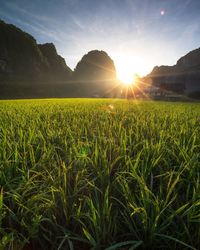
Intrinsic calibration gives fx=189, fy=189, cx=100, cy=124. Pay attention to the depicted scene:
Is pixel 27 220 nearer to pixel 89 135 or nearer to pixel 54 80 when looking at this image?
pixel 89 135

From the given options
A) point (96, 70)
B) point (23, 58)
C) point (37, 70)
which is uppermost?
point (23, 58)

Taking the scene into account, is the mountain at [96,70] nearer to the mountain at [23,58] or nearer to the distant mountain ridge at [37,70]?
the distant mountain ridge at [37,70]

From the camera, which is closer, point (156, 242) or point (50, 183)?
point (156, 242)

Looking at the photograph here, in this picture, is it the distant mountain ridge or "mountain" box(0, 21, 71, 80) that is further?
"mountain" box(0, 21, 71, 80)

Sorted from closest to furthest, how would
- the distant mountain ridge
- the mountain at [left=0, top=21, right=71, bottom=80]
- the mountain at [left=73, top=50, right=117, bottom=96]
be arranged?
the distant mountain ridge < the mountain at [left=0, top=21, right=71, bottom=80] < the mountain at [left=73, top=50, right=117, bottom=96]

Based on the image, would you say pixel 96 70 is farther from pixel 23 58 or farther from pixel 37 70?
pixel 23 58

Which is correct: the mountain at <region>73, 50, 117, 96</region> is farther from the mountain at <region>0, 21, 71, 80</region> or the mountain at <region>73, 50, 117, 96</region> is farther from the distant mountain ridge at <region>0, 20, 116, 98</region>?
the mountain at <region>0, 21, 71, 80</region>

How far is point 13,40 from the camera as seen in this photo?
73000 mm

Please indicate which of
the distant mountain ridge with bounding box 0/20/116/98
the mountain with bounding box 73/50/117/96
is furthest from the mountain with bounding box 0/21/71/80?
the mountain with bounding box 73/50/117/96

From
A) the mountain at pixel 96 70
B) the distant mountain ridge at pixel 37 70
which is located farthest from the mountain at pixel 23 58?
the mountain at pixel 96 70

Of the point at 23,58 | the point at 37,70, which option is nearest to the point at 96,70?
the point at 37,70

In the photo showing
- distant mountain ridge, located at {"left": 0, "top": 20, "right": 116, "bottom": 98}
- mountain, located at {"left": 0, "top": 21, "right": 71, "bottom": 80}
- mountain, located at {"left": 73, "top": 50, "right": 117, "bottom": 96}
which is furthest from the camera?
mountain, located at {"left": 73, "top": 50, "right": 117, "bottom": 96}

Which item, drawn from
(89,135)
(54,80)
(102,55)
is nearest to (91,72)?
(102,55)

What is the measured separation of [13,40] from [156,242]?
86263 mm
